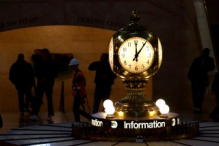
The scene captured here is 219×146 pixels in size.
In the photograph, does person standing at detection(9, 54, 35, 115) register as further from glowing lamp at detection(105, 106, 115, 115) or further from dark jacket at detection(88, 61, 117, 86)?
glowing lamp at detection(105, 106, 115, 115)

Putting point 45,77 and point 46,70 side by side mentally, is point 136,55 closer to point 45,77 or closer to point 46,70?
point 46,70

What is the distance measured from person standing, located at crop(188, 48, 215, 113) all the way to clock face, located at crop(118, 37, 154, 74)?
8942 millimetres

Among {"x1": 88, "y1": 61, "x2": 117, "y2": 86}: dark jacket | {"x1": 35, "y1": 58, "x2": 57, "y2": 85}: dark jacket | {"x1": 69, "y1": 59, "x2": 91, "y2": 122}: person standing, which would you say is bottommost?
{"x1": 69, "y1": 59, "x2": 91, "y2": 122}: person standing

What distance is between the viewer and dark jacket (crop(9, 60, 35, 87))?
17469 millimetres

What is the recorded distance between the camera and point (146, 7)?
19.4 m

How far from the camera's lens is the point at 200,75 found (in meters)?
17.6

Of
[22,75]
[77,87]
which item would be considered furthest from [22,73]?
[77,87]

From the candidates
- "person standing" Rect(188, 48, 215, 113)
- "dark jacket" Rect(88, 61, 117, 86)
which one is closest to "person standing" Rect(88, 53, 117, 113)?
"dark jacket" Rect(88, 61, 117, 86)

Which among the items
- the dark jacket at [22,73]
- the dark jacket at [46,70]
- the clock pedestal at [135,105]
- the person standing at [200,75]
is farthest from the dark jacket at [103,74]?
the clock pedestal at [135,105]

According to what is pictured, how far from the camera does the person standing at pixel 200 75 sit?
17500 mm

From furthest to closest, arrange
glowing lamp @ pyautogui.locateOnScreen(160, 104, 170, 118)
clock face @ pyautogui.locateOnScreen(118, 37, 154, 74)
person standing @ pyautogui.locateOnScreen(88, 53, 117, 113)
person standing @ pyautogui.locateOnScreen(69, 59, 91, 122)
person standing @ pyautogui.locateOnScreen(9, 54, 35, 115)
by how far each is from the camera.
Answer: person standing @ pyautogui.locateOnScreen(9, 54, 35, 115) → person standing @ pyautogui.locateOnScreen(88, 53, 117, 113) → person standing @ pyautogui.locateOnScreen(69, 59, 91, 122) → glowing lamp @ pyautogui.locateOnScreen(160, 104, 170, 118) → clock face @ pyautogui.locateOnScreen(118, 37, 154, 74)

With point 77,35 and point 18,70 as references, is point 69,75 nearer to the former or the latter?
point 77,35

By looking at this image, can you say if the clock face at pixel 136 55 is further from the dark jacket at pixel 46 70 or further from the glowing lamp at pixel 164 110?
the dark jacket at pixel 46 70

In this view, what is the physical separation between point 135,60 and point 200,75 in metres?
9.19
